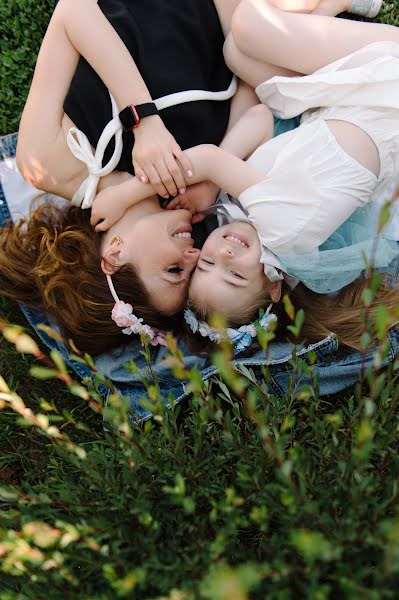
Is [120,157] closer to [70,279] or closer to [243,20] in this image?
[70,279]

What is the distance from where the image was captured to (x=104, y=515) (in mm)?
1673

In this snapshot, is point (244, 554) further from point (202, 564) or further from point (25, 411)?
point (25, 411)

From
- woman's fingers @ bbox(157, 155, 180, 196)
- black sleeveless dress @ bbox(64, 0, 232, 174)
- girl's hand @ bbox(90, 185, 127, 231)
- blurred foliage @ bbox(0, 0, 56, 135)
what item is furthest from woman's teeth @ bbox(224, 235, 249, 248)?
blurred foliage @ bbox(0, 0, 56, 135)

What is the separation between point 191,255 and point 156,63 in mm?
974

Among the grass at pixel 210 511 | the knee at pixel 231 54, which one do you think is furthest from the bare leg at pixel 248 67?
the grass at pixel 210 511

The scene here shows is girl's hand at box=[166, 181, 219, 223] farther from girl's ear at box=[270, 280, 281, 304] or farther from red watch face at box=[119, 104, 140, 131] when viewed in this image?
girl's ear at box=[270, 280, 281, 304]

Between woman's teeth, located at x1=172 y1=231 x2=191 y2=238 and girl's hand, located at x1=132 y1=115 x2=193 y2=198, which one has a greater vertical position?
girl's hand, located at x1=132 y1=115 x2=193 y2=198

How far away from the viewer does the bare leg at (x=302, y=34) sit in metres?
2.51

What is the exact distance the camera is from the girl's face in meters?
2.33

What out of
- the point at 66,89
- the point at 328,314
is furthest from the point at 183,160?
the point at 328,314

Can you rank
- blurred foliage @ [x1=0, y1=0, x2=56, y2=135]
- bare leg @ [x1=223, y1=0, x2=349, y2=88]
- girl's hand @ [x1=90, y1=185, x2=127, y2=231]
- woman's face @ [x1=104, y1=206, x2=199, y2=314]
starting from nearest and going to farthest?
1. woman's face @ [x1=104, y1=206, x2=199, y2=314]
2. girl's hand @ [x1=90, y1=185, x2=127, y2=231]
3. bare leg @ [x1=223, y1=0, x2=349, y2=88]
4. blurred foliage @ [x1=0, y1=0, x2=56, y2=135]

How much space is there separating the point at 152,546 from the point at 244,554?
29 cm

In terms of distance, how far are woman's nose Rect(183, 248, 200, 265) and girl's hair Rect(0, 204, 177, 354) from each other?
235 mm

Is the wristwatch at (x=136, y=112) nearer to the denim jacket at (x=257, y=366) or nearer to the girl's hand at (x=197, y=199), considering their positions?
the girl's hand at (x=197, y=199)
